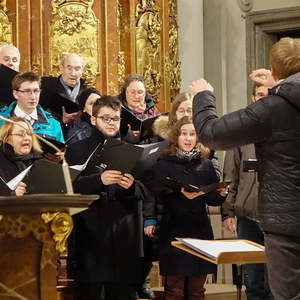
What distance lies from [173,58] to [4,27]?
2.00m

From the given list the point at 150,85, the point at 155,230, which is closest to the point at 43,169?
the point at 155,230

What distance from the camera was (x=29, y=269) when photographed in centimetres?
348

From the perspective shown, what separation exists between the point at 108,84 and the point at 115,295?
2900 mm

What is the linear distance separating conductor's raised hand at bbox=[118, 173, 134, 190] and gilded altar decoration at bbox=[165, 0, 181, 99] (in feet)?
11.3

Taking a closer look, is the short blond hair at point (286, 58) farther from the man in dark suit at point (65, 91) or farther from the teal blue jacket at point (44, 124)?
the man in dark suit at point (65, 91)

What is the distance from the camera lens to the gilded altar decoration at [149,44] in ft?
27.8

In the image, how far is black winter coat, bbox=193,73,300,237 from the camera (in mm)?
3303

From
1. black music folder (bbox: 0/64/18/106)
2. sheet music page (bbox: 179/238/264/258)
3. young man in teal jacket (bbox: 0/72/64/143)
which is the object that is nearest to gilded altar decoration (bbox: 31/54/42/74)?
black music folder (bbox: 0/64/18/106)

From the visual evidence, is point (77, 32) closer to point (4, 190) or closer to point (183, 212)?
point (183, 212)

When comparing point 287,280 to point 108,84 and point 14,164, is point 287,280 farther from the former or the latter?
point 108,84

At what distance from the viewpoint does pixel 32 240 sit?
138 inches

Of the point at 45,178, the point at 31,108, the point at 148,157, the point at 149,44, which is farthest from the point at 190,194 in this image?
the point at 149,44

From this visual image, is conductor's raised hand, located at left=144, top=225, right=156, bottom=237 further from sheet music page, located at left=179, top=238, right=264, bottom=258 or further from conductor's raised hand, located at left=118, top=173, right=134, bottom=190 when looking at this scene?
sheet music page, located at left=179, top=238, right=264, bottom=258

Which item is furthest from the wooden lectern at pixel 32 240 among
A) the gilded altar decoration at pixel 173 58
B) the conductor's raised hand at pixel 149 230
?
the gilded altar decoration at pixel 173 58
